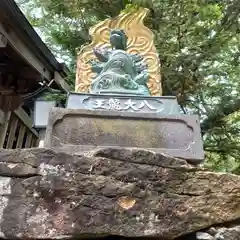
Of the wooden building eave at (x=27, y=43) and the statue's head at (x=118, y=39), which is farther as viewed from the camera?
the wooden building eave at (x=27, y=43)

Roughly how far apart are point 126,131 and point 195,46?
7.82 ft

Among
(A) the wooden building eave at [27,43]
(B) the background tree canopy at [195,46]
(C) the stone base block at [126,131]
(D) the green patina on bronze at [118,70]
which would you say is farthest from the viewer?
(B) the background tree canopy at [195,46]

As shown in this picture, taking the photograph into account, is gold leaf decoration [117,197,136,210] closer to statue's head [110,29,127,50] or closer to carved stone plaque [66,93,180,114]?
carved stone plaque [66,93,180,114]

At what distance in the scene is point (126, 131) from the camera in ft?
7.49

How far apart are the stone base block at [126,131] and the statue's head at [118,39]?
1.01 meters

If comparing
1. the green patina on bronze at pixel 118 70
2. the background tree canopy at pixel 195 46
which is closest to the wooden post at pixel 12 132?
the background tree canopy at pixel 195 46

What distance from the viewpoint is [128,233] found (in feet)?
5.17

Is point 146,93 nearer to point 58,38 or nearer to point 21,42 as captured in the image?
point 21,42

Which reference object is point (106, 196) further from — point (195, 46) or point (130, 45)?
point (195, 46)

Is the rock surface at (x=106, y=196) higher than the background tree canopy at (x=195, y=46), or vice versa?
the background tree canopy at (x=195, y=46)

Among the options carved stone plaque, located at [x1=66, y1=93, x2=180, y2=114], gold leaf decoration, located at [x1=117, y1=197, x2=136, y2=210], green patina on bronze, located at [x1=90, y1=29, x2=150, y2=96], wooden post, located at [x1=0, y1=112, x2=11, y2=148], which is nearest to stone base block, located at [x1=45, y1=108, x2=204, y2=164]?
carved stone plaque, located at [x1=66, y1=93, x2=180, y2=114]

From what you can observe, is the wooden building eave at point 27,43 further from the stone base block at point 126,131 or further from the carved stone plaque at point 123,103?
the stone base block at point 126,131

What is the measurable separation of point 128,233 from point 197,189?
0.35m

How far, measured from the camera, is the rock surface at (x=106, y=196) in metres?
1.57
